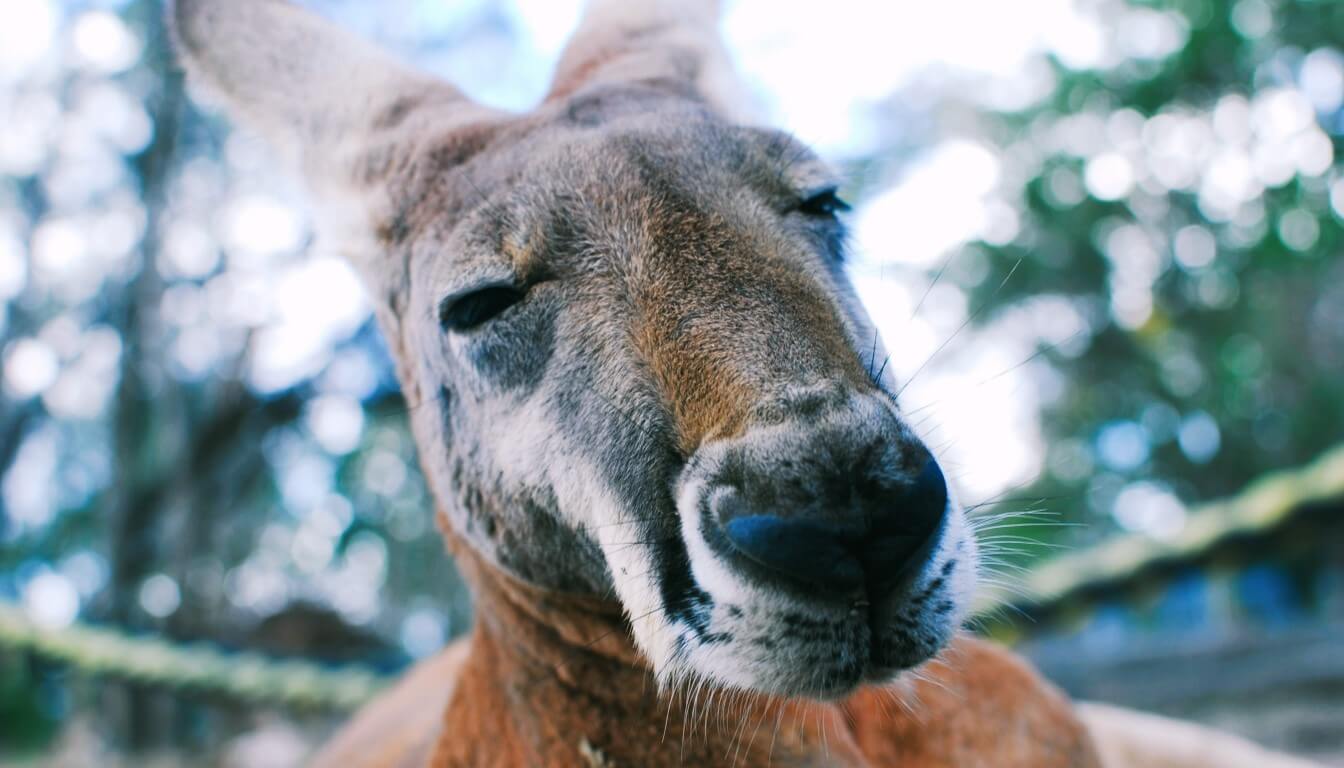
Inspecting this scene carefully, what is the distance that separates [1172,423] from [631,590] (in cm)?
2185

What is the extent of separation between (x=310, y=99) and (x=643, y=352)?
199cm

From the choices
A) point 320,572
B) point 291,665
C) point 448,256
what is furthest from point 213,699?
point 320,572

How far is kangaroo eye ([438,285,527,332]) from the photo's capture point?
2498 millimetres

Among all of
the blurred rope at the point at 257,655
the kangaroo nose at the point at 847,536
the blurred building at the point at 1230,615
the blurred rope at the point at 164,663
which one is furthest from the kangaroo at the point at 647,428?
the blurred rope at the point at 164,663

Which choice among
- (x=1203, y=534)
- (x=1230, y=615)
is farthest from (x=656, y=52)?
(x=1230, y=615)

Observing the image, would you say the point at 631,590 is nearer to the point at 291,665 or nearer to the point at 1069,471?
the point at 291,665

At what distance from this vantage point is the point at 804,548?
5.43 feet

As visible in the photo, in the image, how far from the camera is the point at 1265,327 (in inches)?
779

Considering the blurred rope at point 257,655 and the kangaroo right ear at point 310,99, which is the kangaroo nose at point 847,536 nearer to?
the kangaroo right ear at point 310,99

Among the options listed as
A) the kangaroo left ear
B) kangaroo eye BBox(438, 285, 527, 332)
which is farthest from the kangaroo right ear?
kangaroo eye BBox(438, 285, 527, 332)

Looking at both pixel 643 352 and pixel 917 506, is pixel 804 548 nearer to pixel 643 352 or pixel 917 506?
pixel 917 506

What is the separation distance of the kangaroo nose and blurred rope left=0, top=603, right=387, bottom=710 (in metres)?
6.09

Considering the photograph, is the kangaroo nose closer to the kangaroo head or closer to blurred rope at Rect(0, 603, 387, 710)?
the kangaroo head

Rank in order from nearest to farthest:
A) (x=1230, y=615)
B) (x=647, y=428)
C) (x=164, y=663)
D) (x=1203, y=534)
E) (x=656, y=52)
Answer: (x=647, y=428) < (x=656, y=52) < (x=1203, y=534) < (x=1230, y=615) < (x=164, y=663)
